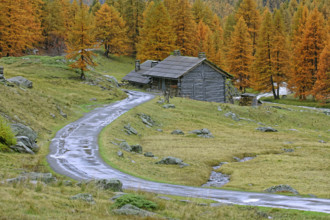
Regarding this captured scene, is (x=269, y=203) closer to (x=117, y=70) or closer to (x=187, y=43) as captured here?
(x=187, y=43)

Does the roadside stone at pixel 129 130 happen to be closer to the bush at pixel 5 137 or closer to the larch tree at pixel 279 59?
the bush at pixel 5 137

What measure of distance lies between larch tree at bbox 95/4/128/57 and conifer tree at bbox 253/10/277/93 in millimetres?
36475

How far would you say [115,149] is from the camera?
29578 millimetres

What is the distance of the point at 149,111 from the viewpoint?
1893 inches

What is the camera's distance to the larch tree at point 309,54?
2886 inches

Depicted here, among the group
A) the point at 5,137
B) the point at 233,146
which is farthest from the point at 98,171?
the point at 233,146

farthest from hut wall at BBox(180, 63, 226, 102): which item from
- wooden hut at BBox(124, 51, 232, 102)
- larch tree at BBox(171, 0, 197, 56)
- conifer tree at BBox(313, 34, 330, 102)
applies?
larch tree at BBox(171, 0, 197, 56)

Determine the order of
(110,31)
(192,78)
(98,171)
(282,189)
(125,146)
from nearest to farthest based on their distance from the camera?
(282,189) < (98,171) < (125,146) < (192,78) < (110,31)

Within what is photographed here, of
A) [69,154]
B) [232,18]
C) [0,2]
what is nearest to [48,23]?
[0,2]

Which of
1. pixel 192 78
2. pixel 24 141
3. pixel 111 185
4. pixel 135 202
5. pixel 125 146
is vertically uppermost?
pixel 192 78

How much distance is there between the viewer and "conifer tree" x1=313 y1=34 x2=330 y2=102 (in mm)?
67938

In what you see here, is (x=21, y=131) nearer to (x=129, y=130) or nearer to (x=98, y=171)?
(x=98, y=171)

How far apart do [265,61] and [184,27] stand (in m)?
19.3

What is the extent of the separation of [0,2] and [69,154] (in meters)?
52.2
